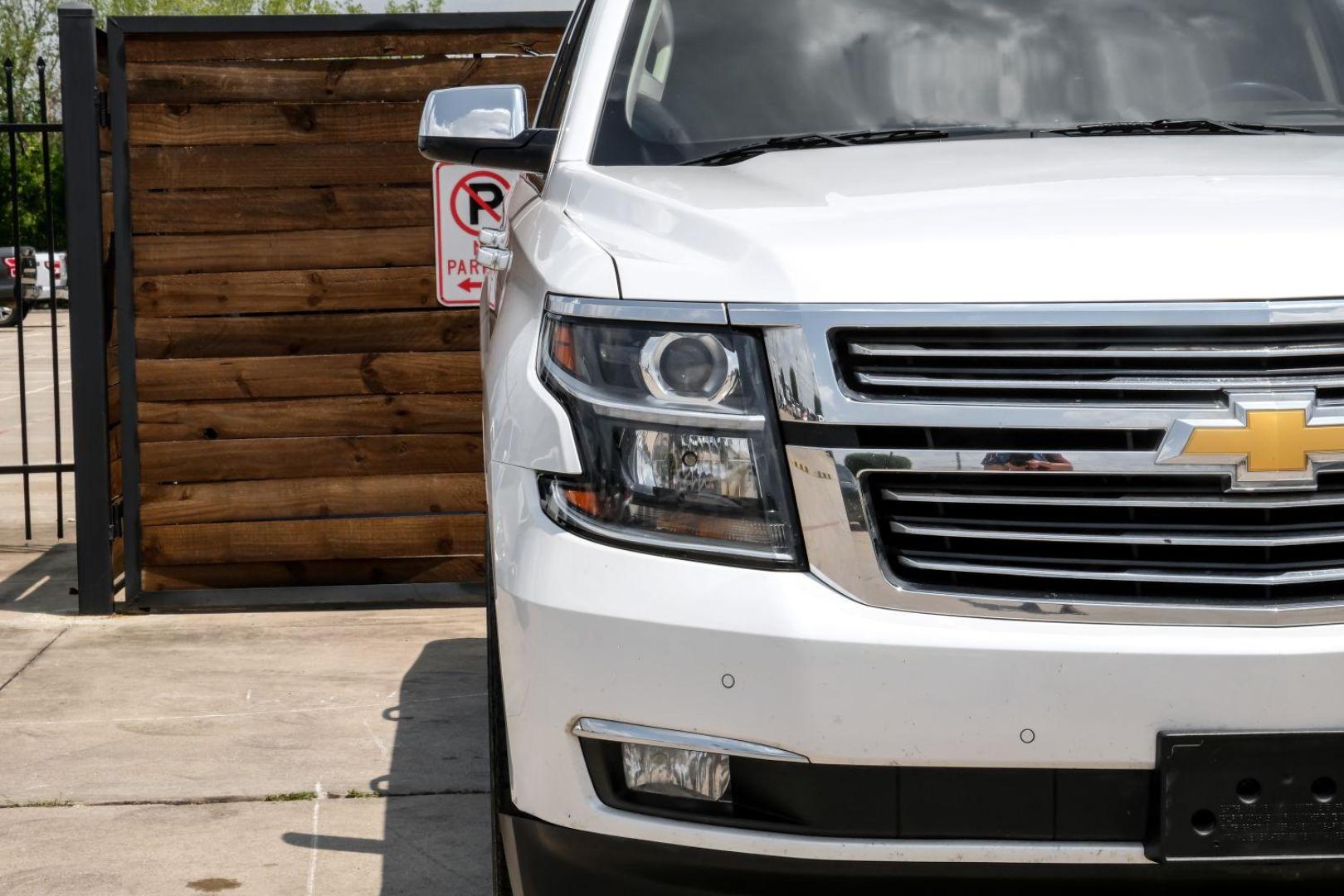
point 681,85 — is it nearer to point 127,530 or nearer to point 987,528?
point 987,528

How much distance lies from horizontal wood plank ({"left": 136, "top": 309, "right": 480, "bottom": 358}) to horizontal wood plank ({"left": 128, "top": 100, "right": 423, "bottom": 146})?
0.69 meters

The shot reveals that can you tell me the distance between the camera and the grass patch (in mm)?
4105

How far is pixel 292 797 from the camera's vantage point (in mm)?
4129

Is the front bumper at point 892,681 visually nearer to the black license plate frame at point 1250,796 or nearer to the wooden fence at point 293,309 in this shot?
the black license plate frame at point 1250,796

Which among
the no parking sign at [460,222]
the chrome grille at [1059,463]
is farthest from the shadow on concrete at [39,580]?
the chrome grille at [1059,463]

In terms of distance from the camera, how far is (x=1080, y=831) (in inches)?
→ 79.1

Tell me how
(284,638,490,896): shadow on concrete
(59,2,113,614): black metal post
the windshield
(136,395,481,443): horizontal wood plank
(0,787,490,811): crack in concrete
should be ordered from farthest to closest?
(136,395,481,443): horizontal wood plank
(59,2,113,614): black metal post
(0,787,490,811): crack in concrete
(284,638,490,896): shadow on concrete
the windshield

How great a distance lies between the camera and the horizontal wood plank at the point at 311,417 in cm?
636

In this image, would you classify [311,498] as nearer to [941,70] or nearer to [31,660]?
[31,660]

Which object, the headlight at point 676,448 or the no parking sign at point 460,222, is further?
the no parking sign at point 460,222

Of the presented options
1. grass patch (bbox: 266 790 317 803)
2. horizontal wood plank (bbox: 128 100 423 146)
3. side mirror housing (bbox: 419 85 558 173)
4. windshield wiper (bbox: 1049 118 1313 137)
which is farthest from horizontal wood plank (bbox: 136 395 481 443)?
windshield wiper (bbox: 1049 118 1313 137)

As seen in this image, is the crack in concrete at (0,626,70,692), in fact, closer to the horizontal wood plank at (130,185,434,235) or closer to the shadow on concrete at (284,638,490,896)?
the shadow on concrete at (284,638,490,896)

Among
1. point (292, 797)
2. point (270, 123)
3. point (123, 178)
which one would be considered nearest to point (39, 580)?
point (123, 178)

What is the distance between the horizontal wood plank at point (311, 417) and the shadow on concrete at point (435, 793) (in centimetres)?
128
